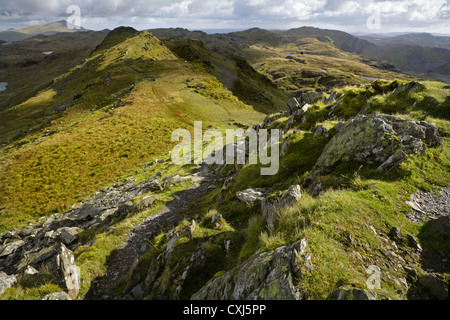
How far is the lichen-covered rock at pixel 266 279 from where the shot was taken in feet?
18.8

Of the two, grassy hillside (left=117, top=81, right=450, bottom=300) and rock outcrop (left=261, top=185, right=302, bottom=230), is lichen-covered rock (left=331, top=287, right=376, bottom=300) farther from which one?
rock outcrop (left=261, top=185, right=302, bottom=230)

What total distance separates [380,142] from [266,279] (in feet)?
33.1

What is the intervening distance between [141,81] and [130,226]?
3048 inches

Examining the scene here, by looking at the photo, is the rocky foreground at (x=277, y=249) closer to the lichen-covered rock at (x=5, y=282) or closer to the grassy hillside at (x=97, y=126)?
the lichen-covered rock at (x=5, y=282)

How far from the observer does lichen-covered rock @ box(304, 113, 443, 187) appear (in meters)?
11.1

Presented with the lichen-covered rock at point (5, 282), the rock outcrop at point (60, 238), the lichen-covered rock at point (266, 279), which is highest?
the lichen-covered rock at point (266, 279)

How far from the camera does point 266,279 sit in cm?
623

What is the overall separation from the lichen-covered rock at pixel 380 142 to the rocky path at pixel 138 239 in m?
11.8

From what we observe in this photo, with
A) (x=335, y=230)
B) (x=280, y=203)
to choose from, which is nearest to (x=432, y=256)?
(x=335, y=230)

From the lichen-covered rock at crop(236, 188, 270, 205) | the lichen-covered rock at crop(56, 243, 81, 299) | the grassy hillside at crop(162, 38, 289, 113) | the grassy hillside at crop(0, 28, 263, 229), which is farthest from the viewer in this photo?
the grassy hillside at crop(162, 38, 289, 113)

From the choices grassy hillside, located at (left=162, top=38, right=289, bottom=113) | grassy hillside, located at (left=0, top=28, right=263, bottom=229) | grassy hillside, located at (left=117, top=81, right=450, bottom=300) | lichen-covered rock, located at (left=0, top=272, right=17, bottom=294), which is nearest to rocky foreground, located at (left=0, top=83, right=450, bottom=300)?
lichen-covered rock, located at (left=0, top=272, right=17, bottom=294)

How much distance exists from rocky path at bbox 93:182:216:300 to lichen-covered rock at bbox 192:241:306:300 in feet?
24.7

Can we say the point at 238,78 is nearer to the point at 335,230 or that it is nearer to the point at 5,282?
the point at 5,282

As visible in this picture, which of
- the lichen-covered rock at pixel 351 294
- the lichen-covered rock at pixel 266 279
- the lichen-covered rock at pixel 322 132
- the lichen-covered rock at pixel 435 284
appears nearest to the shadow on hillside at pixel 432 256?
the lichen-covered rock at pixel 435 284
